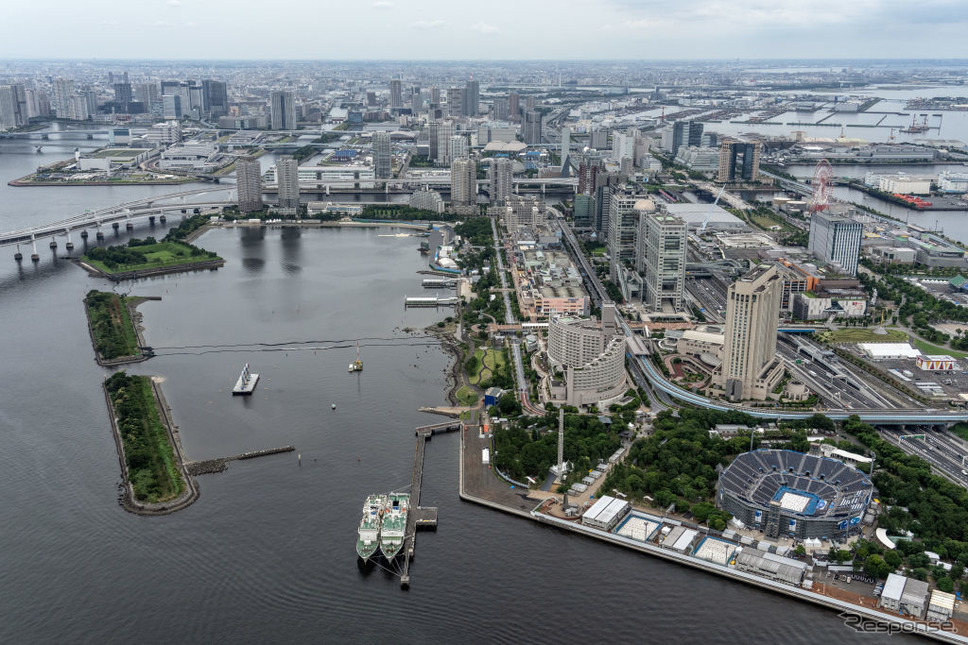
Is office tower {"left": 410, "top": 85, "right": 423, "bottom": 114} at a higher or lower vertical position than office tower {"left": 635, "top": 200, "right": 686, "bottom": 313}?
higher

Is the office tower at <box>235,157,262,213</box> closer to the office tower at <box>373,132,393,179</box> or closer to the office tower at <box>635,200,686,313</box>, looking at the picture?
the office tower at <box>373,132,393,179</box>

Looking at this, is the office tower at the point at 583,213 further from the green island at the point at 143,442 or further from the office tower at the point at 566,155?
the green island at the point at 143,442

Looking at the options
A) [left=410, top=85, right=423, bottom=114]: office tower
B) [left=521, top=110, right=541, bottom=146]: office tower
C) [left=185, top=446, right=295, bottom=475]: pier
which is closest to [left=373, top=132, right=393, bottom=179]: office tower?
[left=521, top=110, right=541, bottom=146]: office tower

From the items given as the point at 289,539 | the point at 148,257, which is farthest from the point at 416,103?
the point at 289,539

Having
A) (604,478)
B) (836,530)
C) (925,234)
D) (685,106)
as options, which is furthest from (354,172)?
(685,106)

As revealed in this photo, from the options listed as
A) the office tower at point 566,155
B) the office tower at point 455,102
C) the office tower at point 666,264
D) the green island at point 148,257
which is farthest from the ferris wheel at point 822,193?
the office tower at point 455,102

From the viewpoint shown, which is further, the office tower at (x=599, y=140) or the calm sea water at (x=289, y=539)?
the office tower at (x=599, y=140)

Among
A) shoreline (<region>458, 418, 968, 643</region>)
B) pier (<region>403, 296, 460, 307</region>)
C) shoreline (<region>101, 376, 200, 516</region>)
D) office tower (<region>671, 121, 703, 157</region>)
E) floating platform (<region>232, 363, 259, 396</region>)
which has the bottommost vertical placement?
shoreline (<region>458, 418, 968, 643</region>)
